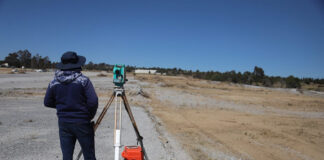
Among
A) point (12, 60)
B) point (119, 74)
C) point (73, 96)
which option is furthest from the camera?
point (12, 60)

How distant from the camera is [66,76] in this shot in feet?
7.84

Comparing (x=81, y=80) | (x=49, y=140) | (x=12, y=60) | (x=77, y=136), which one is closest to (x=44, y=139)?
(x=49, y=140)

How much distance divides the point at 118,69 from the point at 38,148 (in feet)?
9.46

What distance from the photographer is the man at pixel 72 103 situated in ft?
7.76

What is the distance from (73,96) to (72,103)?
3.2 inches

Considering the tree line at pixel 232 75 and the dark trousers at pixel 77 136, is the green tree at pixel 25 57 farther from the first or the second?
the dark trousers at pixel 77 136

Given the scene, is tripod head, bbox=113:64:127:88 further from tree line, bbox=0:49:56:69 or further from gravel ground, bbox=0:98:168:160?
tree line, bbox=0:49:56:69

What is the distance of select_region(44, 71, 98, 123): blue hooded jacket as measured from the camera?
2357 mm

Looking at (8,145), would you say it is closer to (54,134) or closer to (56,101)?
(54,134)

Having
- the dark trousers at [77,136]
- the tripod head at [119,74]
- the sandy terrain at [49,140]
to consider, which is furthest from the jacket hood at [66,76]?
the sandy terrain at [49,140]

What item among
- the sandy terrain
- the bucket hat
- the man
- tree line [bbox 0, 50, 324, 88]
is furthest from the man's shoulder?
tree line [bbox 0, 50, 324, 88]

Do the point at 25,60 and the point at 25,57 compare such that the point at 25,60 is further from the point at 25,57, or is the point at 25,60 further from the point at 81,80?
the point at 81,80

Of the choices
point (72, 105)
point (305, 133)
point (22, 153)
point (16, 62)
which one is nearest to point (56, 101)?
point (72, 105)

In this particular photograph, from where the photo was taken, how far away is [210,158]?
450 cm
